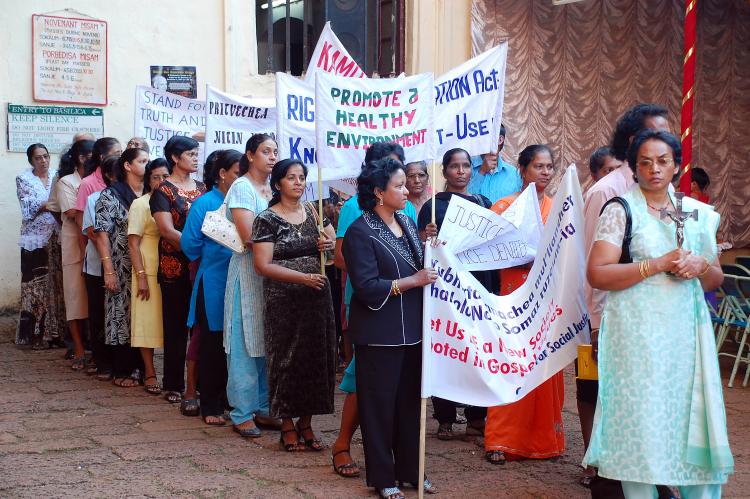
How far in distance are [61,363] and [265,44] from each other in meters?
4.29

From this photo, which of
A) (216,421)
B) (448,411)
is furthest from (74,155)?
(448,411)

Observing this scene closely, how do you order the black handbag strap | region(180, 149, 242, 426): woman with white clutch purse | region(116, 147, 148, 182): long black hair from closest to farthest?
1. the black handbag strap
2. region(180, 149, 242, 426): woman with white clutch purse
3. region(116, 147, 148, 182): long black hair

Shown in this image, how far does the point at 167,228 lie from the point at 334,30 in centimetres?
486

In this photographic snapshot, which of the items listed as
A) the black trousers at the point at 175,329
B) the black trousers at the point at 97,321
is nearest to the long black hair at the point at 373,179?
the black trousers at the point at 175,329

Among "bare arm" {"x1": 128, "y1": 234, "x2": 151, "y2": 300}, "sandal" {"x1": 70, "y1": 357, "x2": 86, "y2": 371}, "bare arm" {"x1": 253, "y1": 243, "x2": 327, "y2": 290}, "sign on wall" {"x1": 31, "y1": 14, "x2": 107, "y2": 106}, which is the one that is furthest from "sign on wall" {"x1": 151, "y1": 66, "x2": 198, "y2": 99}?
"bare arm" {"x1": 253, "y1": 243, "x2": 327, "y2": 290}

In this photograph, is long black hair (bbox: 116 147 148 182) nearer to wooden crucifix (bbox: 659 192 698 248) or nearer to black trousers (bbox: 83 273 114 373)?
black trousers (bbox: 83 273 114 373)

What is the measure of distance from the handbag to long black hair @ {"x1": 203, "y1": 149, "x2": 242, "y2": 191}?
1.64ft

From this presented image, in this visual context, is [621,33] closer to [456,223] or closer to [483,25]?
[483,25]

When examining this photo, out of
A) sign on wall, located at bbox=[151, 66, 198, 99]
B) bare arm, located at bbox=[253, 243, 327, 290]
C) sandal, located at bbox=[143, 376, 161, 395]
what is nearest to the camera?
bare arm, located at bbox=[253, 243, 327, 290]

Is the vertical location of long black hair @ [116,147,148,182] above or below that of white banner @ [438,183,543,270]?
above

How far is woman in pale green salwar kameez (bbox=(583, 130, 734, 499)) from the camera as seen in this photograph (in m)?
4.18

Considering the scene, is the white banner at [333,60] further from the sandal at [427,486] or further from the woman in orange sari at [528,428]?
the sandal at [427,486]

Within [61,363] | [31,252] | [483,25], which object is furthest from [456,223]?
[483,25]

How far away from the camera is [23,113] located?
1021cm
